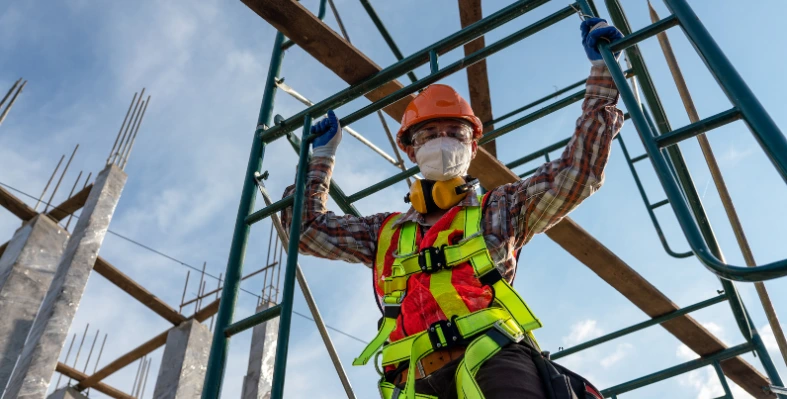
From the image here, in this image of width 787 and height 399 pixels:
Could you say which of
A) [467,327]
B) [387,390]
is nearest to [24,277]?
[387,390]

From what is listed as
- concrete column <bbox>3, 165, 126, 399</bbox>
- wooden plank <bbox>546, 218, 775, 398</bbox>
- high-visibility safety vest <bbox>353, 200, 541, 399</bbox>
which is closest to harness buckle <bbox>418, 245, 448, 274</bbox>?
high-visibility safety vest <bbox>353, 200, 541, 399</bbox>

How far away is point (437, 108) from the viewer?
3287 mm

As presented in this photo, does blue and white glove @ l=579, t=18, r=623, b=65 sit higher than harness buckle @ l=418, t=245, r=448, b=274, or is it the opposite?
blue and white glove @ l=579, t=18, r=623, b=65

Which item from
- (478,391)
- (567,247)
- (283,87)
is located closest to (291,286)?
(478,391)

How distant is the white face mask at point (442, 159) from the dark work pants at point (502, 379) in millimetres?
956

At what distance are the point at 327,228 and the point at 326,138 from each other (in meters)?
0.51

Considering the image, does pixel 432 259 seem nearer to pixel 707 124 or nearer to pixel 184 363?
pixel 707 124

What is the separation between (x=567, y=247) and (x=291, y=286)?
100 inches

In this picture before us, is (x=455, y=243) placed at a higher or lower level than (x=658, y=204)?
lower

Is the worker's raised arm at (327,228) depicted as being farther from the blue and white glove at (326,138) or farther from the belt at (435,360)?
the belt at (435,360)

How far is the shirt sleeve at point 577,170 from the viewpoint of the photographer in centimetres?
275

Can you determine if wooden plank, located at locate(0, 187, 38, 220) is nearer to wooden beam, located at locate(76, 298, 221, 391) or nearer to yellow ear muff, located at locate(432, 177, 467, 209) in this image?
wooden beam, located at locate(76, 298, 221, 391)

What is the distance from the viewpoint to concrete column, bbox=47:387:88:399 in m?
12.2

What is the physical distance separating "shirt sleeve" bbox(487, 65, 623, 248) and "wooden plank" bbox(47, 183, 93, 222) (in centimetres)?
976
